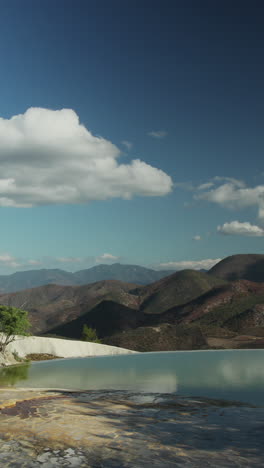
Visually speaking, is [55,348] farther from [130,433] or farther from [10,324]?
[130,433]

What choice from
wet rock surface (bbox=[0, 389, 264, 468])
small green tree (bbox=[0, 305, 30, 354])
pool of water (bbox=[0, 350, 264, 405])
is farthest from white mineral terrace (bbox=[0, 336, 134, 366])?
wet rock surface (bbox=[0, 389, 264, 468])

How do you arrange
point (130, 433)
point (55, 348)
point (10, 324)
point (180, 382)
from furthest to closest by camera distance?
1. point (55, 348)
2. point (10, 324)
3. point (180, 382)
4. point (130, 433)

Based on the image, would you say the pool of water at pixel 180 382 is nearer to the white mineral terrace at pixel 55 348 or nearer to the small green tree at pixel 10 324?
the small green tree at pixel 10 324

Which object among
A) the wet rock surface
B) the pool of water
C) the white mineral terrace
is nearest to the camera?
the wet rock surface

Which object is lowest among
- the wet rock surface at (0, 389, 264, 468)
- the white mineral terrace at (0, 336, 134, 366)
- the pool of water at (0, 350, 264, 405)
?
the white mineral terrace at (0, 336, 134, 366)

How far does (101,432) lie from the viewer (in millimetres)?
12539

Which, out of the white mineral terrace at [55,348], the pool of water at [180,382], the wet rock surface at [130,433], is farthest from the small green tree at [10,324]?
the wet rock surface at [130,433]

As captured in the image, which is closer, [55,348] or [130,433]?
[130,433]

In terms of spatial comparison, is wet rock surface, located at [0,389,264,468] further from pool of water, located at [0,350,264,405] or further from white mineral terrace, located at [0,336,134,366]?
white mineral terrace, located at [0,336,134,366]

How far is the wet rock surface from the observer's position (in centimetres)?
1010

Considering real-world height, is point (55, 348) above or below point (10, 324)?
below

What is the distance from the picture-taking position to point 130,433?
12.5 metres

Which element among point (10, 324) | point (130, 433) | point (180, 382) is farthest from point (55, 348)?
point (130, 433)

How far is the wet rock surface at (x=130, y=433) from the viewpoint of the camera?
10.1m
